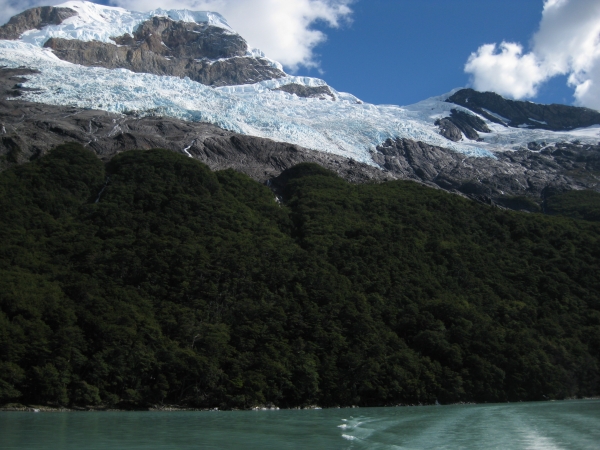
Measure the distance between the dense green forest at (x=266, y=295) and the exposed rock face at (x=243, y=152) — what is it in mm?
10011

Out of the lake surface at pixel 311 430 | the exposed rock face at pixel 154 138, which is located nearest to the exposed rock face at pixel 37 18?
the exposed rock face at pixel 154 138

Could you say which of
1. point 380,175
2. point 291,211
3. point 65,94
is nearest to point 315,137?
point 380,175

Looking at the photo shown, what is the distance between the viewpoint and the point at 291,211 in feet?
316

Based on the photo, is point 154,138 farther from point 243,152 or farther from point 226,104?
point 226,104

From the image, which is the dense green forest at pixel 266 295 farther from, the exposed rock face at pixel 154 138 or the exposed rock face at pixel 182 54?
the exposed rock face at pixel 182 54

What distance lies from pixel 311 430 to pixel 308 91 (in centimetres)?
14870

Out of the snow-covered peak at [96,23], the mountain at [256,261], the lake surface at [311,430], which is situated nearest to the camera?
the lake surface at [311,430]

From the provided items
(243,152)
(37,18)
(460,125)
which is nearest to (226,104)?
(243,152)

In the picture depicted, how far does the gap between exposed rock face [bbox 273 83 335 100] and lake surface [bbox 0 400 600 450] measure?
5303 inches

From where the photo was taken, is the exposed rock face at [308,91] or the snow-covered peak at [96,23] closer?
the snow-covered peak at [96,23]

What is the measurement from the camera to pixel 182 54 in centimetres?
18100

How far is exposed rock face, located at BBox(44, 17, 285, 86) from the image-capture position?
15762 centimetres

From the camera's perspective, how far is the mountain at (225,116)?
367ft

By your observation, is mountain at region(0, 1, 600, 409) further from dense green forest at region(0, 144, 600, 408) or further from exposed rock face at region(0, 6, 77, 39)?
exposed rock face at region(0, 6, 77, 39)
